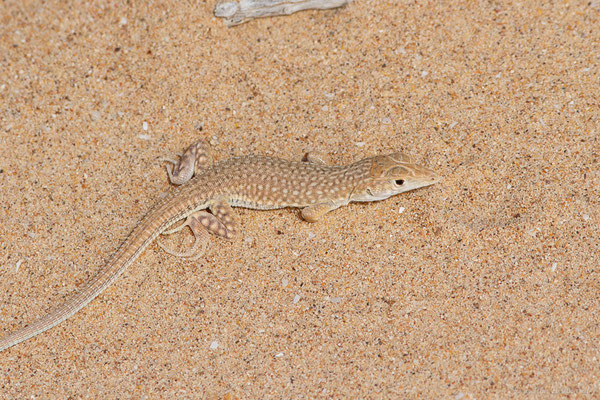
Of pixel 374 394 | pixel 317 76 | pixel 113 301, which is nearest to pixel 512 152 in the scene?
pixel 317 76

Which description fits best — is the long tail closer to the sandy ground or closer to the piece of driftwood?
the sandy ground

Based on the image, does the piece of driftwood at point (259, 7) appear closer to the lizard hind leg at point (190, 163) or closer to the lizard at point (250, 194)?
the lizard hind leg at point (190, 163)

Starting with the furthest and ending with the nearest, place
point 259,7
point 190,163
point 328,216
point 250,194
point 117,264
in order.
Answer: point 259,7 < point 190,163 < point 328,216 < point 250,194 < point 117,264

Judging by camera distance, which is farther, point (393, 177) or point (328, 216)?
point (328, 216)

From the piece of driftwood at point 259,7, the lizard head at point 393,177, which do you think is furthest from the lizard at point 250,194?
the piece of driftwood at point 259,7

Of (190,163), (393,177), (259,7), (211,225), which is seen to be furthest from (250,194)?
(259,7)

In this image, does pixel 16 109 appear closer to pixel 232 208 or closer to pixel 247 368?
pixel 232 208

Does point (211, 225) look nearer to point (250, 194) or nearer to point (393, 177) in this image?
point (250, 194)
